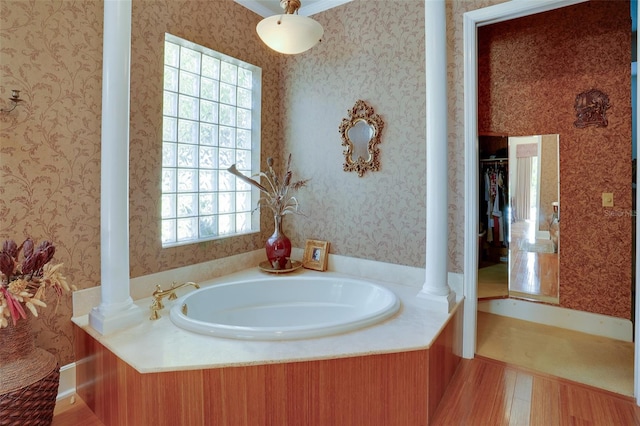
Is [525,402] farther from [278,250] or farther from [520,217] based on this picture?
[278,250]

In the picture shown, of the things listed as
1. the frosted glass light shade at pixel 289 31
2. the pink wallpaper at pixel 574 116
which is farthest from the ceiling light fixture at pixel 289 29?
the pink wallpaper at pixel 574 116

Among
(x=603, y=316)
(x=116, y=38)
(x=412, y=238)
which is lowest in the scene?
(x=603, y=316)

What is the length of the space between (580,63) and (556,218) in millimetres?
1277

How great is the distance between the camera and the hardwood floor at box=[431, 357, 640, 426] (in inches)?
67.6

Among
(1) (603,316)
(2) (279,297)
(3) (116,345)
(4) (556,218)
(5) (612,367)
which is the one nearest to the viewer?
(3) (116,345)

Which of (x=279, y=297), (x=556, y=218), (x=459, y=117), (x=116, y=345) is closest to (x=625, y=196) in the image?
(x=556, y=218)

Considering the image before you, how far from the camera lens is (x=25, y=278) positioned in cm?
151

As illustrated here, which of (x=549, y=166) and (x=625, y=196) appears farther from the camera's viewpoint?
(x=549, y=166)

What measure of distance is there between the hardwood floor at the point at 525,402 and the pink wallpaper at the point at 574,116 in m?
1.15

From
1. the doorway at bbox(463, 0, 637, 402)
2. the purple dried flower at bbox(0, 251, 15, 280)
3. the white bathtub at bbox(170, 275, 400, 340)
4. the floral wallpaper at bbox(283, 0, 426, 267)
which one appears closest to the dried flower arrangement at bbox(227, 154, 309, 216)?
the floral wallpaper at bbox(283, 0, 426, 267)

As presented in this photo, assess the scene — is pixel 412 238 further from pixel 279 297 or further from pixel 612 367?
pixel 612 367

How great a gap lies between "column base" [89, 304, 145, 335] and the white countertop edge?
3 cm

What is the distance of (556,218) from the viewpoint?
9.57ft

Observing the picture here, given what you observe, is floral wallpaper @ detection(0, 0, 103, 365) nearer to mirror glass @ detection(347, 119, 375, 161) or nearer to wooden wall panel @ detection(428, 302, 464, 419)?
mirror glass @ detection(347, 119, 375, 161)
